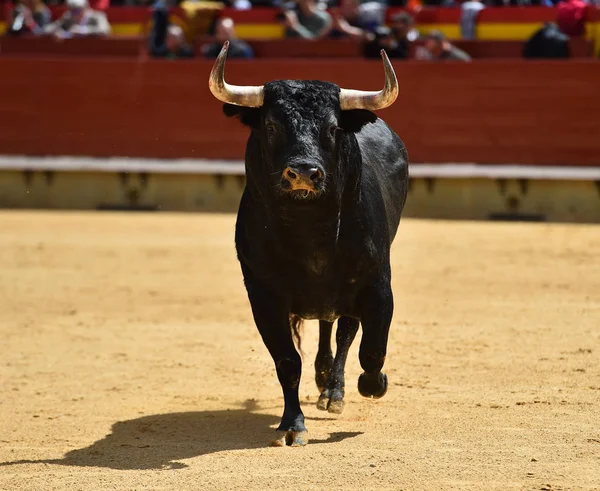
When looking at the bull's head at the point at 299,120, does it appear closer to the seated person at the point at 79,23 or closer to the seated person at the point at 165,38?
the seated person at the point at 165,38

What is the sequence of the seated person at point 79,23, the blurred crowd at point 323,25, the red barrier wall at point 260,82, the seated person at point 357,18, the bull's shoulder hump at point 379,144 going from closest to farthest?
the bull's shoulder hump at point 379,144 < the blurred crowd at point 323,25 < the red barrier wall at point 260,82 < the seated person at point 357,18 < the seated person at point 79,23

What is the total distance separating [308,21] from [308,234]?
8.25 meters

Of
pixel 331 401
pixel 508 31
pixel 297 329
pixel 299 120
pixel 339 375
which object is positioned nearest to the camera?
pixel 299 120

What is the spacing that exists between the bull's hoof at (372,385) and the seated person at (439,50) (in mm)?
7368

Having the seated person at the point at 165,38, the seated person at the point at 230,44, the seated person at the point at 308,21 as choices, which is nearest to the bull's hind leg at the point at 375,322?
the seated person at the point at 230,44

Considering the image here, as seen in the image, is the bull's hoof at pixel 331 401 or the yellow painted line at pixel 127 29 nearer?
the bull's hoof at pixel 331 401

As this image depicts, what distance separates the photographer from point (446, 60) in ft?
38.9

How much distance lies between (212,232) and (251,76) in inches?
74.1

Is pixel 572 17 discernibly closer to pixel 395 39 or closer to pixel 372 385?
pixel 395 39

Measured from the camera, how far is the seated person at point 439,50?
1169 centimetres

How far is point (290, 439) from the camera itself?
4.39 metres

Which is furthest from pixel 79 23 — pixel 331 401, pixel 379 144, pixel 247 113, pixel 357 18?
pixel 247 113

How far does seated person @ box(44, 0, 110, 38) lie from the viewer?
43.2 feet

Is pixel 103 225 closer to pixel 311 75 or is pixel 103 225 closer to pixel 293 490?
pixel 311 75
